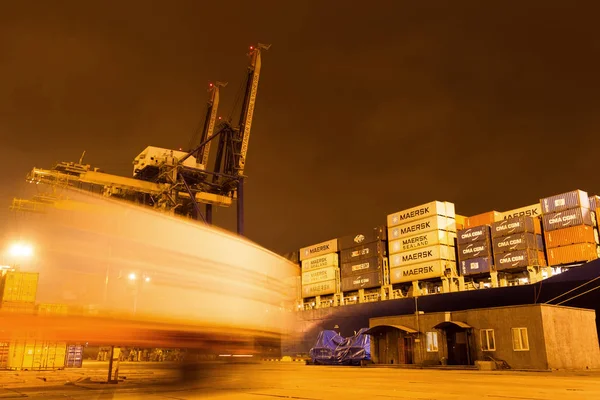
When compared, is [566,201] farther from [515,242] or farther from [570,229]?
[515,242]

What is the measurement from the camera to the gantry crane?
38094 millimetres

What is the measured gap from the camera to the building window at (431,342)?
27.8 m

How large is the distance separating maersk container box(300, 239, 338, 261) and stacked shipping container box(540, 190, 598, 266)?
21.9 meters

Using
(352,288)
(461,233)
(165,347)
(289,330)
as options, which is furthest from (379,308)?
(165,347)

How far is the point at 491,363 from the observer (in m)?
23.1

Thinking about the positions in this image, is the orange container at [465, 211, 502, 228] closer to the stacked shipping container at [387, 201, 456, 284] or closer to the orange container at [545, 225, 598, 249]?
the stacked shipping container at [387, 201, 456, 284]

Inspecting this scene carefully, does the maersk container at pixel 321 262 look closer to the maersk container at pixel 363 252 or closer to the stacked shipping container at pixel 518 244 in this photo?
the maersk container at pixel 363 252

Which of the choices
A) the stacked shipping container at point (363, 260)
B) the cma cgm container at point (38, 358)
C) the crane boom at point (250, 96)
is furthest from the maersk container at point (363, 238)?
the cma cgm container at point (38, 358)

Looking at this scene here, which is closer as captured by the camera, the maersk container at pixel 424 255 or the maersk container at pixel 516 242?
the maersk container at pixel 516 242

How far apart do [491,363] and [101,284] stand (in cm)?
2138

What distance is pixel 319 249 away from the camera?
55.5 m

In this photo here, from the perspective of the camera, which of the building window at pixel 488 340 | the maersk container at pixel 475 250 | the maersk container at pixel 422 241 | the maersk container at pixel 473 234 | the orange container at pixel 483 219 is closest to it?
the building window at pixel 488 340

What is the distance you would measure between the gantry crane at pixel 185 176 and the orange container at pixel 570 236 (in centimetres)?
2653

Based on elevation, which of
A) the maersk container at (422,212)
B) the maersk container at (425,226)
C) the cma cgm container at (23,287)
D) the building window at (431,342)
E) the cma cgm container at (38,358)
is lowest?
the cma cgm container at (38,358)
